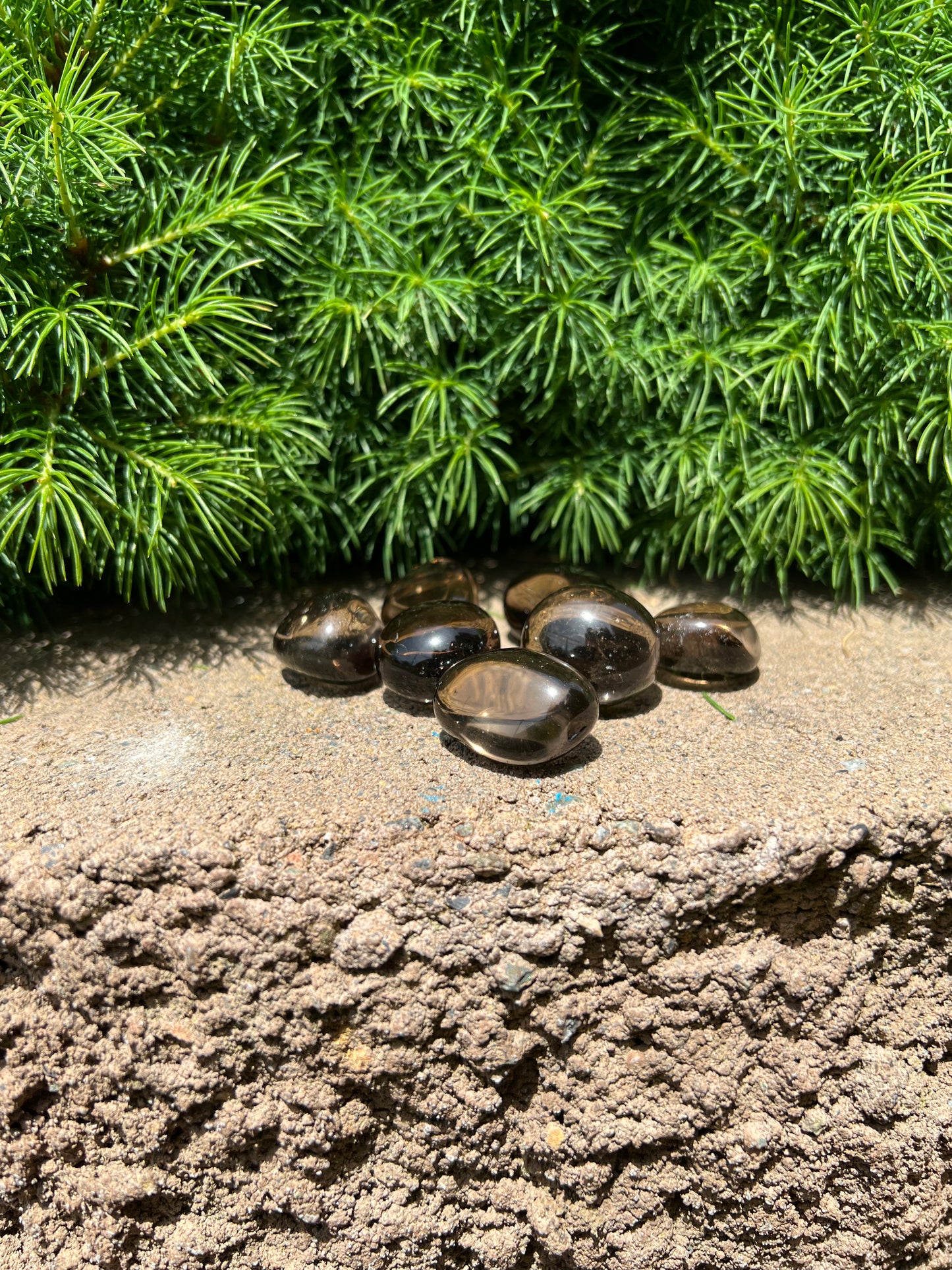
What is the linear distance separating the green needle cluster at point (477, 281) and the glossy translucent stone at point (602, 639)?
296mm

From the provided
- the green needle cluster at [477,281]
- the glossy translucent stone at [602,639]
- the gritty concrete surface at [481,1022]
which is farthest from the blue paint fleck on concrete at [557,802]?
the green needle cluster at [477,281]

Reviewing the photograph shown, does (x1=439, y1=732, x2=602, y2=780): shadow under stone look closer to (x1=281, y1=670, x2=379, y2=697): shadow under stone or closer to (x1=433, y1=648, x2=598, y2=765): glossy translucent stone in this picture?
(x1=433, y1=648, x2=598, y2=765): glossy translucent stone

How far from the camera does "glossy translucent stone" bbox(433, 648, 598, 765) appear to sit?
3.52ft

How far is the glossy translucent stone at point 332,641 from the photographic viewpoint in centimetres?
126

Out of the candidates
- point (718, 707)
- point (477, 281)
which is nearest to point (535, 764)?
point (718, 707)

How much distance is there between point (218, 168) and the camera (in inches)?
50.9

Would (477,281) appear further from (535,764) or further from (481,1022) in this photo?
(481,1022)

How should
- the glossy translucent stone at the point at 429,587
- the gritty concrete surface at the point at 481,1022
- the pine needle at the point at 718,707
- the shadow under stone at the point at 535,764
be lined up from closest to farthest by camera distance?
1. the gritty concrete surface at the point at 481,1022
2. the shadow under stone at the point at 535,764
3. the pine needle at the point at 718,707
4. the glossy translucent stone at the point at 429,587

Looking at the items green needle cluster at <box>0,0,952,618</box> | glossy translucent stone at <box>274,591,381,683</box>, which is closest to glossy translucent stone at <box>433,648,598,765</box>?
glossy translucent stone at <box>274,591,381,683</box>

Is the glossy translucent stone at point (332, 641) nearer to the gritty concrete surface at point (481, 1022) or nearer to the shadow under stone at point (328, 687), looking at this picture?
the shadow under stone at point (328, 687)

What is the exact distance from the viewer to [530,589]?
138cm

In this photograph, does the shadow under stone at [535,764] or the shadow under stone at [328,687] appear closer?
the shadow under stone at [535,764]

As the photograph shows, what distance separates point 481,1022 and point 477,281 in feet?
3.13

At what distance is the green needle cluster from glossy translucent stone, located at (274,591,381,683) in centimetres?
14
